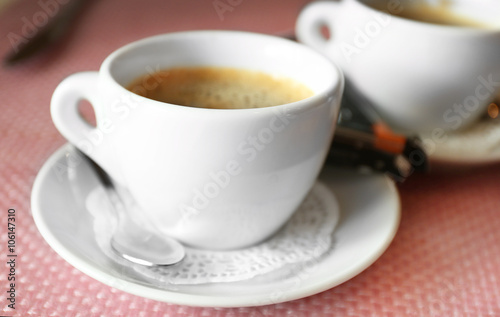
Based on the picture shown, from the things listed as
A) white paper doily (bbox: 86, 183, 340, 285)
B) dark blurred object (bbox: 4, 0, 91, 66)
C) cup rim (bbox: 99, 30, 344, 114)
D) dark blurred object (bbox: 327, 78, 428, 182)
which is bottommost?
dark blurred object (bbox: 327, 78, 428, 182)

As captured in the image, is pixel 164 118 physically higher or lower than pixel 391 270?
higher

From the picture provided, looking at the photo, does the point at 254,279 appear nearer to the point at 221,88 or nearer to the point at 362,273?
the point at 362,273

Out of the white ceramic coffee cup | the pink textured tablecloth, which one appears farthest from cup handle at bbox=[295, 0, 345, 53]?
the pink textured tablecloth

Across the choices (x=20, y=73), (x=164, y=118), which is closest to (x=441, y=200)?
(x=164, y=118)

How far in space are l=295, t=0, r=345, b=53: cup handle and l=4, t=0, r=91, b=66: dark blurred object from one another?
521 millimetres

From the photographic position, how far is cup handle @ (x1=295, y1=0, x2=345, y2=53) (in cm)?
84

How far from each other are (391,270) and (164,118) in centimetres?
30

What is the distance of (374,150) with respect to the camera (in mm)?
685

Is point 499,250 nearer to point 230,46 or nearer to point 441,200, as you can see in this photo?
point 441,200

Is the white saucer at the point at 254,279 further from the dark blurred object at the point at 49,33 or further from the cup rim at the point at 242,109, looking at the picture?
the dark blurred object at the point at 49,33

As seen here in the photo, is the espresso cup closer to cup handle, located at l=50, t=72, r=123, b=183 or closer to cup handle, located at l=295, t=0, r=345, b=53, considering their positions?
cup handle, located at l=50, t=72, r=123, b=183

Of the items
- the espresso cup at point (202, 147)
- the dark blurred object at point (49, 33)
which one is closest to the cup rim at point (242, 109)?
the espresso cup at point (202, 147)

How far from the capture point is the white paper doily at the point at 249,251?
0.49 metres

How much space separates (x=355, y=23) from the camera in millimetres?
723
